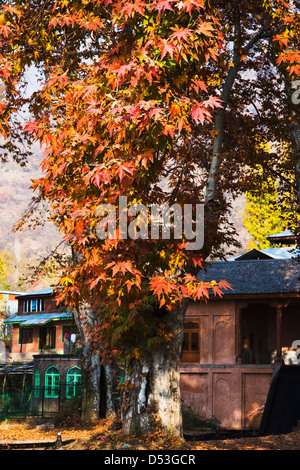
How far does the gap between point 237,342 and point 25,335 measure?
3019cm

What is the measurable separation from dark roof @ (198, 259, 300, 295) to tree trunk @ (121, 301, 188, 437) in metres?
11.4

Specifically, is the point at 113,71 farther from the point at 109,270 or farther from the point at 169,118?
the point at 109,270

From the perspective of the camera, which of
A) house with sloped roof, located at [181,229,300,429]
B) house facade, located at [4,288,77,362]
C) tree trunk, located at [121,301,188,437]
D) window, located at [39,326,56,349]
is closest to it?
tree trunk, located at [121,301,188,437]

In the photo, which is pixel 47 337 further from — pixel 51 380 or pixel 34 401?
pixel 34 401

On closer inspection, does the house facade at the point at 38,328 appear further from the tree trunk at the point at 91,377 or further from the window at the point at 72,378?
the tree trunk at the point at 91,377

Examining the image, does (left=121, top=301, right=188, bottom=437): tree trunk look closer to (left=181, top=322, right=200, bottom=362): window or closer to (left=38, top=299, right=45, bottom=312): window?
(left=181, top=322, right=200, bottom=362): window

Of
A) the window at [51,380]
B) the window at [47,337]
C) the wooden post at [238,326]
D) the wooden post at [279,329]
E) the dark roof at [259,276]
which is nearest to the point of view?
the wooden post at [279,329]

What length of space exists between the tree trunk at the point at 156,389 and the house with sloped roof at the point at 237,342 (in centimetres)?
1080

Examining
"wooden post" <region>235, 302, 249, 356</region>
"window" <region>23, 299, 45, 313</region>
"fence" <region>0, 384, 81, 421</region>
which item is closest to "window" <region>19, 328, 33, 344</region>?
"window" <region>23, 299, 45, 313</region>

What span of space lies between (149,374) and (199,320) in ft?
42.2

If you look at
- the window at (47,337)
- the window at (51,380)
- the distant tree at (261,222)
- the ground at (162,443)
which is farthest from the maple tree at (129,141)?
the window at (47,337)

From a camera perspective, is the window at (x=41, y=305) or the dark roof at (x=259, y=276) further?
the window at (x=41, y=305)

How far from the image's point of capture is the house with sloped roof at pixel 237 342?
2211cm

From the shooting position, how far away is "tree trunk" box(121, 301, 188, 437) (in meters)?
10.9
